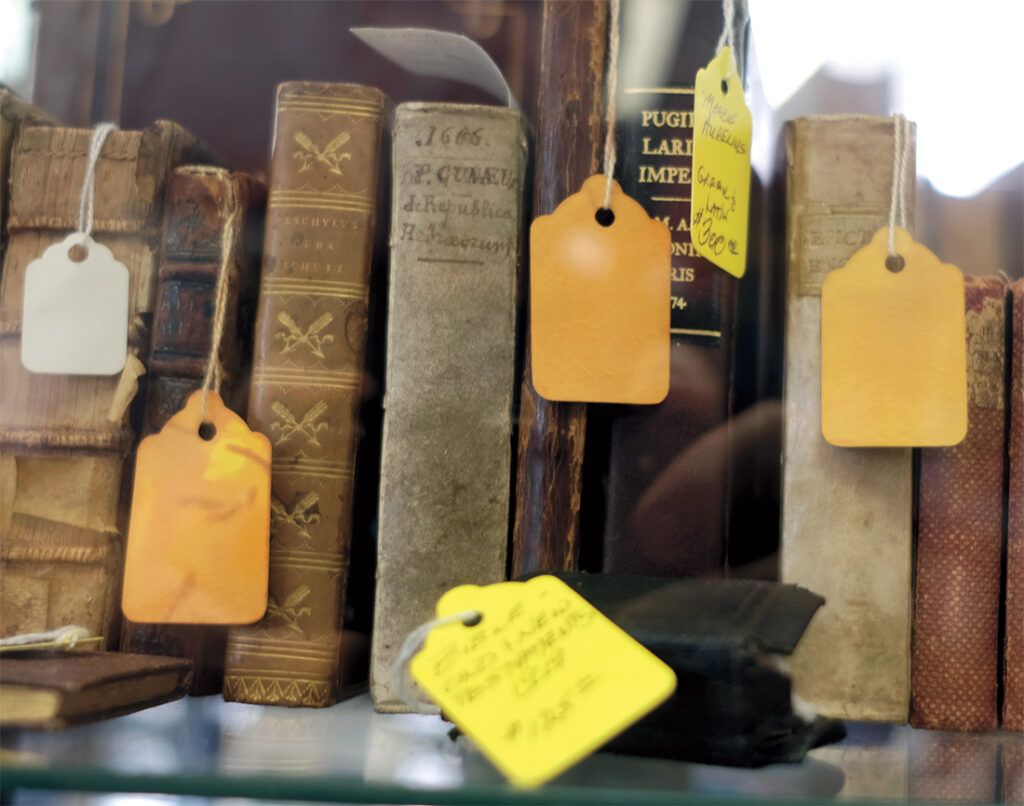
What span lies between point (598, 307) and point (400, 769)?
0.30m

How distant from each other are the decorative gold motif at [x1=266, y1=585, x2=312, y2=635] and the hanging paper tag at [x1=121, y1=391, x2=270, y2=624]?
11 mm

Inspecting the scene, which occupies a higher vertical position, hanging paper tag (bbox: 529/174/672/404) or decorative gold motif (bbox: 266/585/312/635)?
hanging paper tag (bbox: 529/174/672/404)

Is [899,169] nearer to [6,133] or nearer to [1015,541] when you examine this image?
[1015,541]

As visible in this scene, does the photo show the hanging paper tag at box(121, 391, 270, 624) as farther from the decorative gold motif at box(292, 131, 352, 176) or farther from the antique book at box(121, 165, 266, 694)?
the decorative gold motif at box(292, 131, 352, 176)

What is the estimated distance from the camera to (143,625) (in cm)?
71

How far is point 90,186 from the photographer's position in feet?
2.42

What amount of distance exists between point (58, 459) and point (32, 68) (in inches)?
17.0

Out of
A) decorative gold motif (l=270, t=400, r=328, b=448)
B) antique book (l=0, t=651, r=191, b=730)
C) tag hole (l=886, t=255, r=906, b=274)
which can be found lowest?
antique book (l=0, t=651, r=191, b=730)

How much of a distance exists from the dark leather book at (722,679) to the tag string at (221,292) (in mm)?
303

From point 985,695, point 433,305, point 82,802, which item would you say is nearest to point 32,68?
point 433,305

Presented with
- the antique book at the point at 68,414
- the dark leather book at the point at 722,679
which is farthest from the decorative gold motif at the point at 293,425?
the dark leather book at the point at 722,679

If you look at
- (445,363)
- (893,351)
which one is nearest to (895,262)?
(893,351)

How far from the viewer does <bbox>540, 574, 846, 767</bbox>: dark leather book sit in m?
0.52

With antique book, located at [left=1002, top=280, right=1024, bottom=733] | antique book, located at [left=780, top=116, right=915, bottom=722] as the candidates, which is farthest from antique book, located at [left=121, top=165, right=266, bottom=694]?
antique book, located at [left=1002, top=280, right=1024, bottom=733]
